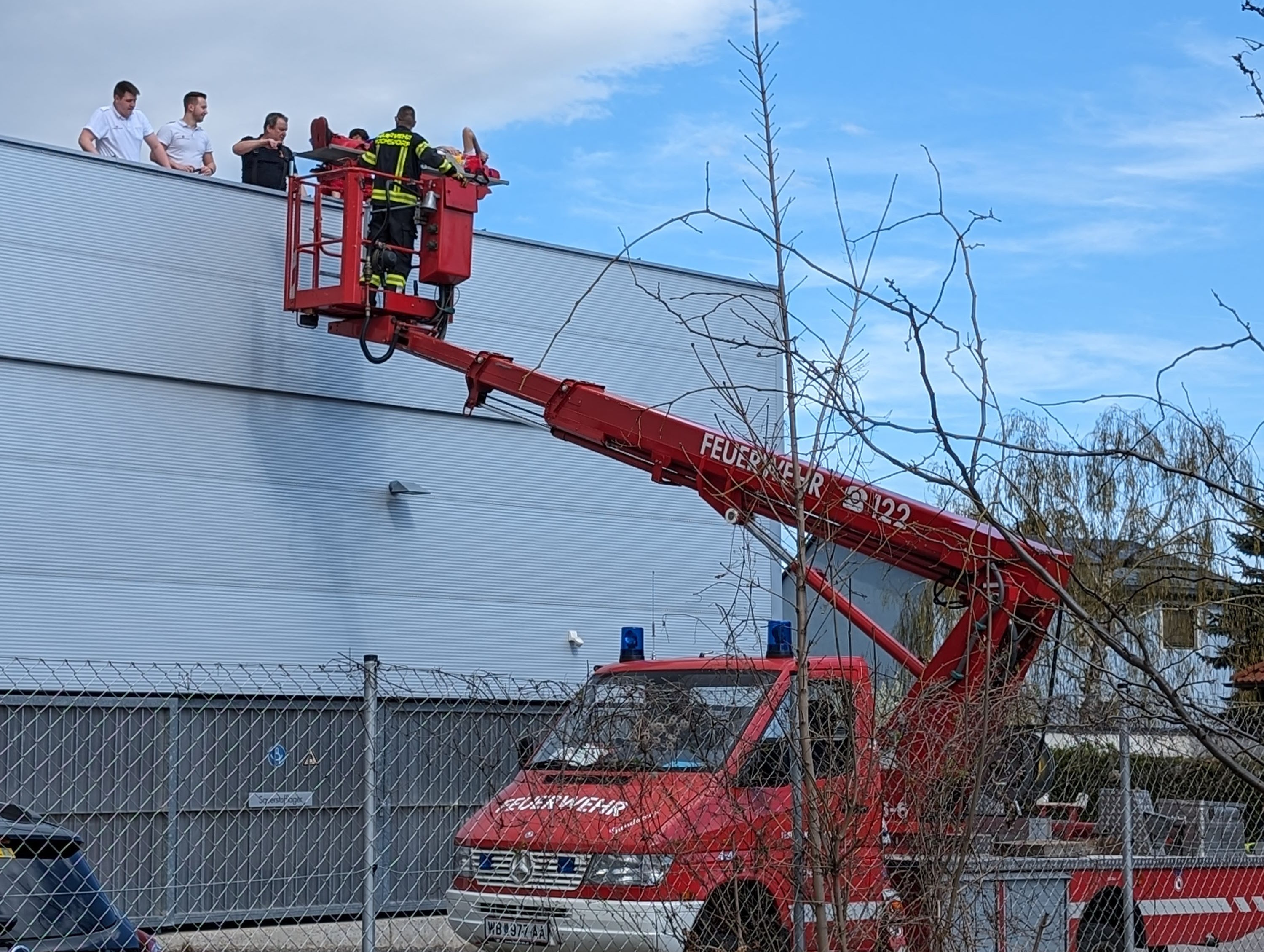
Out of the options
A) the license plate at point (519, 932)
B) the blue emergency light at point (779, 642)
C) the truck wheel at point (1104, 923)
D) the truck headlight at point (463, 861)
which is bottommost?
the truck wheel at point (1104, 923)

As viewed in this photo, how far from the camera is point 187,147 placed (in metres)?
16.3

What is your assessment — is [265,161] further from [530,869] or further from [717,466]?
[530,869]

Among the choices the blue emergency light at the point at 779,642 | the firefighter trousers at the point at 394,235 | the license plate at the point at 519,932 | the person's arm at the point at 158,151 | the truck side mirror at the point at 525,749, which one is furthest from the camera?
the person's arm at the point at 158,151

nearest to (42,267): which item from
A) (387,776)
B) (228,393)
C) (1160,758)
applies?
(228,393)

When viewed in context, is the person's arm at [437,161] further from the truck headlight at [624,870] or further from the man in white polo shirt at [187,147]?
→ the truck headlight at [624,870]

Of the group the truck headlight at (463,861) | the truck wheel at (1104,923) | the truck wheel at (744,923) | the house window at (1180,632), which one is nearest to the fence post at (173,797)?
the truck headlight at (463,861)

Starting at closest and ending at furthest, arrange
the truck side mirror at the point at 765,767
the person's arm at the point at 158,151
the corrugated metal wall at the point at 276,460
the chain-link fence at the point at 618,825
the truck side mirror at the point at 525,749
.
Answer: the chain-link fence at the point at 618,825 → the truck side mirror at the point at 765,767 → the truck side mirror at the point at 525,749 → the corrugated metal wall at the point at 276,460 → the person's arm at the point at 158,151

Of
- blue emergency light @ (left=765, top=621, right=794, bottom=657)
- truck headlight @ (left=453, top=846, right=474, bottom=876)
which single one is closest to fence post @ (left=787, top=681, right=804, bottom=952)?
truck headlight @ (left=453, top=846, right=474, bottom=876)

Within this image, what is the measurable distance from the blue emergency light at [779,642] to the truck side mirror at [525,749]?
146 cm

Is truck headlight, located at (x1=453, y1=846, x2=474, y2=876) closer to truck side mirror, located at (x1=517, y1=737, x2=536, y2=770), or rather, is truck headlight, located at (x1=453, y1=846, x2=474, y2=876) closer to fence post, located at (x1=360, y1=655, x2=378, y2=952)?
truck side mirror, located at (x1=517, y1=737, x2=536, y2=770)

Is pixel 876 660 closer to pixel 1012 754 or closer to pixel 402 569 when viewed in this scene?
pixel 1012 754

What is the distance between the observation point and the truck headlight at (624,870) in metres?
7.27

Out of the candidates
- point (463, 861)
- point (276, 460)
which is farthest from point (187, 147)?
point (463, 861)

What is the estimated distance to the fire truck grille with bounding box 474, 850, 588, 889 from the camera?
25.3 ft
